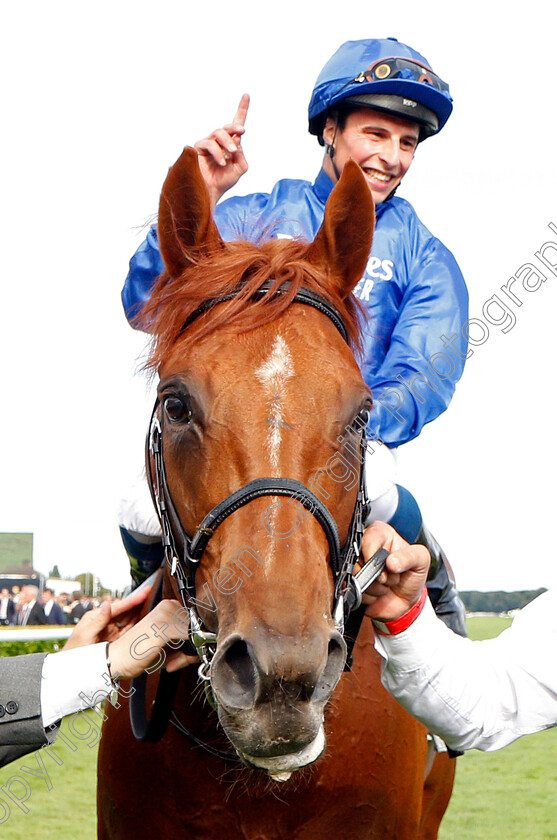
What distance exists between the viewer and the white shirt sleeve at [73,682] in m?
2.19

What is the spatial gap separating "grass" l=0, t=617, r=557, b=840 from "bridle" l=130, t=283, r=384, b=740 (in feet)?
10.7

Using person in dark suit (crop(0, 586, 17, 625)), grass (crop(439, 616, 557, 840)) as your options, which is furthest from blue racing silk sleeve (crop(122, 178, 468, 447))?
person in dark suit (crop(0, 586, 17, 625))

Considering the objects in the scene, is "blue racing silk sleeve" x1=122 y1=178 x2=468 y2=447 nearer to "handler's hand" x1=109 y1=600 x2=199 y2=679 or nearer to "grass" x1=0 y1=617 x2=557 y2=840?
"handler's hand" x1=109 y1=600 x2=199 y2=679

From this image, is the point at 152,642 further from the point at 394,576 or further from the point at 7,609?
the point at 7,609

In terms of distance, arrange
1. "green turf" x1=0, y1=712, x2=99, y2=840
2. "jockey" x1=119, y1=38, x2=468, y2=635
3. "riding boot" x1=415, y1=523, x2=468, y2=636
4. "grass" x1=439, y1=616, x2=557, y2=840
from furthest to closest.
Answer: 1. "grass" x1=439, y1=616, x2=557, y2=840
2. "green turf" x1=0, y1=712, x2=99, y2=840
3. "riding boot" x1=415, y1=523, x2=468, y2=636
4. "jockey" x1=119, y1=38, x2=468, y2=635

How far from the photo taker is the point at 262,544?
1.72 metres

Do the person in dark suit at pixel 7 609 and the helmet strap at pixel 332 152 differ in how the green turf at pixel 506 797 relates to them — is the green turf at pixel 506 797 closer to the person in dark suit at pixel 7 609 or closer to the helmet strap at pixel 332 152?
the helmet strap at pixel 332 152

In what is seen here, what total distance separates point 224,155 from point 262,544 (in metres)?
1.56

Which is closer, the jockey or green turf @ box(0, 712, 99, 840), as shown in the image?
the jockey

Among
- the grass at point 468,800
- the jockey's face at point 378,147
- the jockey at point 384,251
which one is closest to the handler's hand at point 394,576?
the jockey at point 384,251

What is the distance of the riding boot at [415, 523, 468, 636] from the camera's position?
3.18 meters

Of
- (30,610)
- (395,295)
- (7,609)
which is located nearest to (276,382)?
(395,295)

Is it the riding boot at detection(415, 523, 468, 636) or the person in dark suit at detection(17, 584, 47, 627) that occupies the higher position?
the riding boot at detection(415, 523, 468, 636)

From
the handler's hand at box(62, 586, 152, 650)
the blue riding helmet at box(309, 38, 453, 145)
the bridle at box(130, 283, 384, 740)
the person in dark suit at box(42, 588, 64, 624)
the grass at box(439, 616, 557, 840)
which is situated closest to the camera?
the bridle at box(130, 283, 384, 740)
